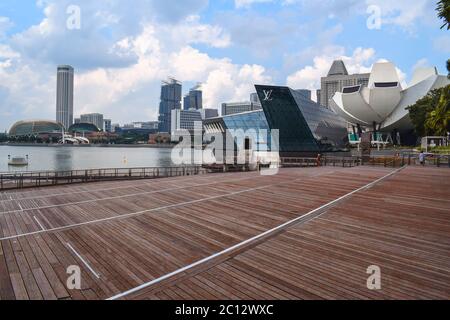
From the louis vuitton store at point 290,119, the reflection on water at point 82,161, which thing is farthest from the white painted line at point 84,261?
the reflection on water at point 82,161

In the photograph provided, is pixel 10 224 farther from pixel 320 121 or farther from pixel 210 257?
pixel 320 121

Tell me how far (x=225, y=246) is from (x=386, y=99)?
108 metres

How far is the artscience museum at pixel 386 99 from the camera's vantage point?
9500cm

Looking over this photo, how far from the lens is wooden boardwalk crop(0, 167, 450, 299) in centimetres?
512

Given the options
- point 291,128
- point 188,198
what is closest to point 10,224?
point 188,198

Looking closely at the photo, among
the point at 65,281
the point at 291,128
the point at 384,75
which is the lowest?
the point at 65,281

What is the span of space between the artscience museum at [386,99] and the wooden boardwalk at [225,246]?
97228 millimetres

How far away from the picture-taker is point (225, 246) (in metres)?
7.08

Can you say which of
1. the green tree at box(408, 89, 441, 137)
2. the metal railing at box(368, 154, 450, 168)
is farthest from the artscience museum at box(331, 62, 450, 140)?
the metal railing at box(368, 154, 450, 168)

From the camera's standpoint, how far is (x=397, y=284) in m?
5.16

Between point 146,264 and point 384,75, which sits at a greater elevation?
point 384,75

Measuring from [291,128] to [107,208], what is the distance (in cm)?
5038

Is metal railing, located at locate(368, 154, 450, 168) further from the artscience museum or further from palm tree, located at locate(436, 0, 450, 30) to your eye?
the artscience museum

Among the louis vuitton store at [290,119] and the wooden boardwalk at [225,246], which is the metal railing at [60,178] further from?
the louis vuitton store at [290,119]
